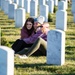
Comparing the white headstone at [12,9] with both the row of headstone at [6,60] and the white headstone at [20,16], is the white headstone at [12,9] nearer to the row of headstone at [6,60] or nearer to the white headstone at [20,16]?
the white headstone at [20,16]

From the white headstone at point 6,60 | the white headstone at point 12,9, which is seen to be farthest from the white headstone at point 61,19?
the white headstone at point 6,60

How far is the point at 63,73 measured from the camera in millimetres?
7707

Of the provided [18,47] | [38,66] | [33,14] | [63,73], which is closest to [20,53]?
[18,47]

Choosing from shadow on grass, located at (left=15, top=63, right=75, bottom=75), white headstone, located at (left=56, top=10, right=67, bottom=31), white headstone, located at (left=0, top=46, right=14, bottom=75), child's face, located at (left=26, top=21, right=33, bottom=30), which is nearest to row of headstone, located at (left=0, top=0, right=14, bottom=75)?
white headstone, located at (left=0, top=46, right=14, bottom=75)

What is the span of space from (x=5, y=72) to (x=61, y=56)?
2.40 m

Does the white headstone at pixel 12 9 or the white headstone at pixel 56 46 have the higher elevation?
the white headstone at pixel 12 9

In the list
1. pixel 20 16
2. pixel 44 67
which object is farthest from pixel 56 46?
A: pixel 20 16

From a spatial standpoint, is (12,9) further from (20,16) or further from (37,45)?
(37,45)

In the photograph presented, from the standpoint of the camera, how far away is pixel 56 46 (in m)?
8.19

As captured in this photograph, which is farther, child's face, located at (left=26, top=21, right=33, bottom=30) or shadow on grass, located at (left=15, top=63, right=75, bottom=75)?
child's face, located at (left=26, top=21, right=33, bottom=30)

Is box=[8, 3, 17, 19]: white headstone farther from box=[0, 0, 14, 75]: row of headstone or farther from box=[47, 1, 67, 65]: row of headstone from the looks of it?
box=[0, 0, 14, 75]: row of headstone

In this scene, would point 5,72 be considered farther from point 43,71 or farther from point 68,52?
point 68,52

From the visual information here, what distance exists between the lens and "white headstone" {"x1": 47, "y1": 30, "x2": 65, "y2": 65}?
8.12 m

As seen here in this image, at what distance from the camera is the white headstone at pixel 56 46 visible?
8.12m
